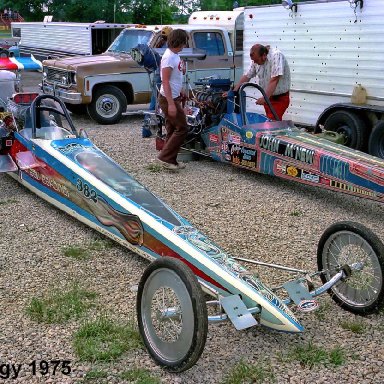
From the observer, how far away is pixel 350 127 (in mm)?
9133

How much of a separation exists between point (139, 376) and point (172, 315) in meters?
0.42

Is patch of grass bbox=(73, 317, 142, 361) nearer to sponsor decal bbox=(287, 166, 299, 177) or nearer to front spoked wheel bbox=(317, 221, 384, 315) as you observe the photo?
front spoked wheel bbox=(317, 221, 384, 315)

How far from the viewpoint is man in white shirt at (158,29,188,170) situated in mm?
7934

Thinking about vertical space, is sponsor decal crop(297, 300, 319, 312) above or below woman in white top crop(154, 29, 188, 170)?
below

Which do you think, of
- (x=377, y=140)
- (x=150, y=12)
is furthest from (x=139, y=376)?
(x=150, y=12)

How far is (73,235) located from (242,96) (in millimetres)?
3349

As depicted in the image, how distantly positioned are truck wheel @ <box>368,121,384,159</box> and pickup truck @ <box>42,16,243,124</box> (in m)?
4.49

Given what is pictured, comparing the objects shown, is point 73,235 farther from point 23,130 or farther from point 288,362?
point 288,362

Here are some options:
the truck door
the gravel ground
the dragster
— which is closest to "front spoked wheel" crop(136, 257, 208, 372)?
the dragster

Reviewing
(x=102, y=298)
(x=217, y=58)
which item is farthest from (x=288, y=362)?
(x=217, y=58)

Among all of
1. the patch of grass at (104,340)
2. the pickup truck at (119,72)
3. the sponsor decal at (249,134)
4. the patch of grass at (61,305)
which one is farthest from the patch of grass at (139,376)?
the pickup truck at (119,72)

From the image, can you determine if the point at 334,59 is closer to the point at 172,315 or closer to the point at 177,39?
the point at 177,39

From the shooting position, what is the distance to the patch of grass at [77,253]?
5359 mm

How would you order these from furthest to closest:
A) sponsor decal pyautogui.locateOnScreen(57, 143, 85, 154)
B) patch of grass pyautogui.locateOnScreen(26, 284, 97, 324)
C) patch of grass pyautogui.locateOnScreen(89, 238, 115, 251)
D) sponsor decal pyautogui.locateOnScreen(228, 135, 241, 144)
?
sponsor decal pyautogui.locateOnScreen(228, 135, 241, 144)
sponsor decal pyautogui.locateOnScreen(57, 143, 85, 154)
patch of grass pyautogui.locateOnScreen(89, 238, 115, 251)
patch of grass pyautogui.locateOnScreen(26, 284, 97, 324)
